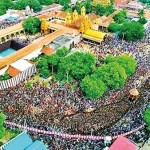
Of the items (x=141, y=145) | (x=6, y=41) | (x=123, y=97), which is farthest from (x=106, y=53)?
(x=141, y=145)

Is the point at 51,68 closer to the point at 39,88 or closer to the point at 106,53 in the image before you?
the point at 39,88

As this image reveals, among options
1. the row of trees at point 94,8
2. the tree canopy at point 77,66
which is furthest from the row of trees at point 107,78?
the row of trees at point 94,8

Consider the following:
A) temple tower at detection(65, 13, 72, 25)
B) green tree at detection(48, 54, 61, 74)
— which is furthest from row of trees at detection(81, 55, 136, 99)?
temple tower at detection(65, 13, 72, 25)

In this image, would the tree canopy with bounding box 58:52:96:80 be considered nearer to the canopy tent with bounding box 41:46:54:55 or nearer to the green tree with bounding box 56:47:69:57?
the green tree with bounding box 56:47:69:57

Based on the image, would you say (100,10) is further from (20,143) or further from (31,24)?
(20,143)

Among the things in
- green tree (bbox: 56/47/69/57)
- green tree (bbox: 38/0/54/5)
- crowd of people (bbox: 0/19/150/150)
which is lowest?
crowd of people (bbox: 0/19/150/150)

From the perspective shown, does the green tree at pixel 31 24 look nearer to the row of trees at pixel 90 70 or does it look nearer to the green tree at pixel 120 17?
the row of trees at pixel 90 70
